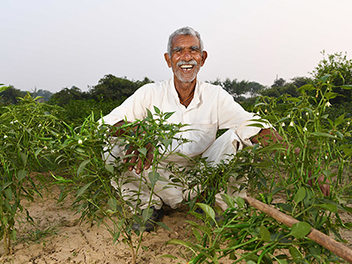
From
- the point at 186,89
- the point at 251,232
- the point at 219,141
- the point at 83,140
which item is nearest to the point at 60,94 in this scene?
the point at 186,89

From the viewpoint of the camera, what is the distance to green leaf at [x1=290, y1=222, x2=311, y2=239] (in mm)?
774

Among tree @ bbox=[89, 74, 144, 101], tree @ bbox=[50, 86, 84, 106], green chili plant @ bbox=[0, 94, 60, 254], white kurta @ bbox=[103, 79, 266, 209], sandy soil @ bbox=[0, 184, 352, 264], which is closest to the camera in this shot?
green chili plant @ bbox=[0, 94, 60, 254]

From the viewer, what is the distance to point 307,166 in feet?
3.26

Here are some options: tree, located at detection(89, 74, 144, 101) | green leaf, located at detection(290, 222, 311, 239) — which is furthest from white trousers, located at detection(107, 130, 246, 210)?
tree, located at detection(89, 74, 144, 101)

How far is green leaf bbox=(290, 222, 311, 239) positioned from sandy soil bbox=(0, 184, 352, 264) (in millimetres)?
753

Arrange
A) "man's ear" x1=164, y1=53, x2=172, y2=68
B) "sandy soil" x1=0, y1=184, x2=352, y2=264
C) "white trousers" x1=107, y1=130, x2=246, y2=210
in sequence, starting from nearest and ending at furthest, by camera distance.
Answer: "sandy soil" x1=0, y1=184, x2=352, y2=264 < "white trousers" x1=107, y1=130, x2=246, y2=210 < "man's ear" x1=164, y1=53, x2=172, y2=68

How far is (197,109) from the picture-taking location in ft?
7.91

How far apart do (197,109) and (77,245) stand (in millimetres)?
Answer: 1396

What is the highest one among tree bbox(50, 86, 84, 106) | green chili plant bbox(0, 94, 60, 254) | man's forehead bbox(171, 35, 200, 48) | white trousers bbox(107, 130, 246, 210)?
man's forehead bbox(171, 35, 200, 48)

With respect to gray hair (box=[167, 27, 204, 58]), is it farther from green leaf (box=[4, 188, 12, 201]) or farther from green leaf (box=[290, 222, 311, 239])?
green leaf (box=[290, 222, 311, 239])

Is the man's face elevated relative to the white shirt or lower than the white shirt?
elevated

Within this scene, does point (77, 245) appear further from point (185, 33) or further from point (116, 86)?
point (116, 86)

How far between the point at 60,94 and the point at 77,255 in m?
6.39

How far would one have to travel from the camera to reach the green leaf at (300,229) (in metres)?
0.77
